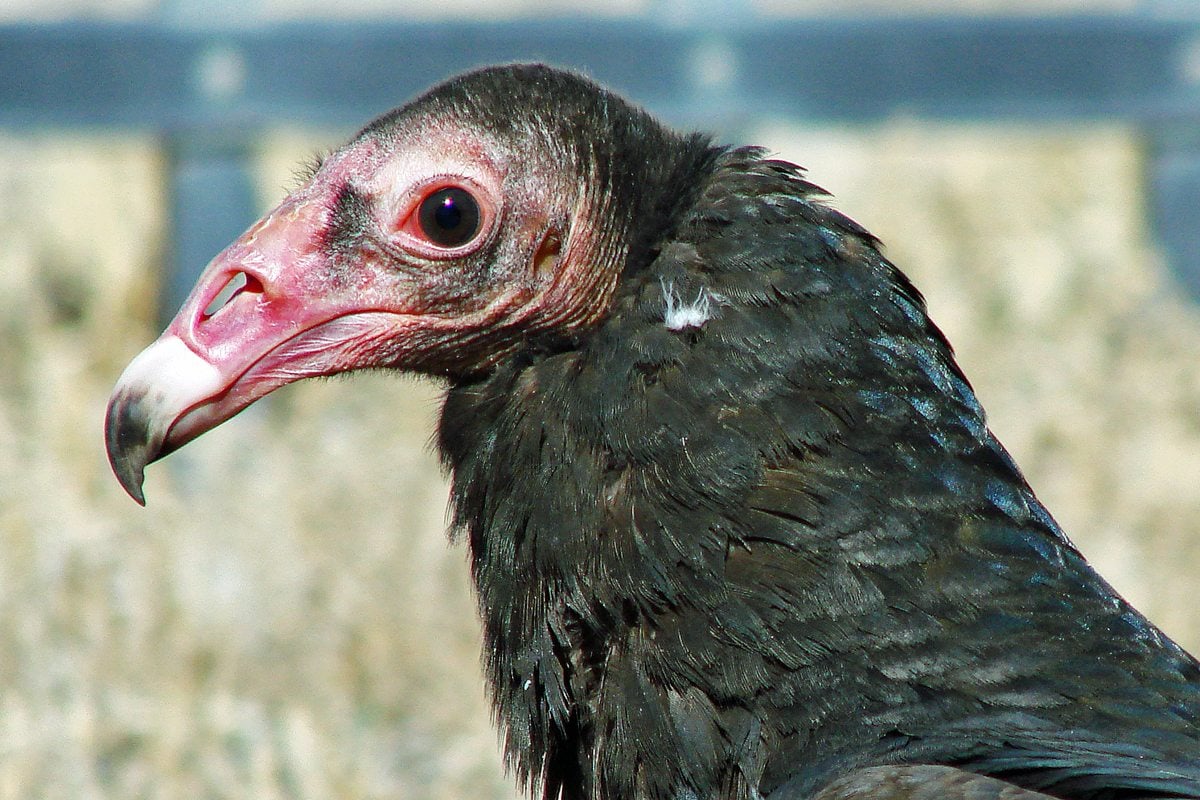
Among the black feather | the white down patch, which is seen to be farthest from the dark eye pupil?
the white down patch

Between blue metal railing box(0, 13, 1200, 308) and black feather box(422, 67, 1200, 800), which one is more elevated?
blue metal railing box(0, 13, 1200, 308)

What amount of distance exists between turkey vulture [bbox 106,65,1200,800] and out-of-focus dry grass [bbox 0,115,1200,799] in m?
0.77

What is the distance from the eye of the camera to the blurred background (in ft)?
17.1

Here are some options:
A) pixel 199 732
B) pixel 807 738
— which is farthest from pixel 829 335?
pixel 199 732

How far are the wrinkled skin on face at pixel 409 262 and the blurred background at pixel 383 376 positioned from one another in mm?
2291

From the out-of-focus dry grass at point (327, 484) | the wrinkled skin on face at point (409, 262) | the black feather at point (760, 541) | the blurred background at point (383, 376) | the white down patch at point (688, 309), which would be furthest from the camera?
the blurred background at point (383, 376)

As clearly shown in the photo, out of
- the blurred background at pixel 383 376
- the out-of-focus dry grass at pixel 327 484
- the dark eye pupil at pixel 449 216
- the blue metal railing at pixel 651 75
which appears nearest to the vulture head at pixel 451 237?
the dark eye pupil at pixel 449 216

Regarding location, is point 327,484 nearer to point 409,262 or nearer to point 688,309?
point 409,262

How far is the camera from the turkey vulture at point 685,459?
2238 millimetres

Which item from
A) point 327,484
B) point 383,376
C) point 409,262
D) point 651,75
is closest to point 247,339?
Result: point 409,262

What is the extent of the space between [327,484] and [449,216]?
3.46 m

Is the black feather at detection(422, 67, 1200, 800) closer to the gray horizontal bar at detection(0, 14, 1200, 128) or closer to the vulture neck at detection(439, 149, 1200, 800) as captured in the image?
the vulture neck at detection(439, 149, 1200, 800)

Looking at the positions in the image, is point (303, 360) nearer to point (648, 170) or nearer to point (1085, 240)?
point (648, 170)

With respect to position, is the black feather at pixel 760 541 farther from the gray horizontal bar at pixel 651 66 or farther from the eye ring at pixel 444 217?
the gray horizontal bar at pixel 651 66
